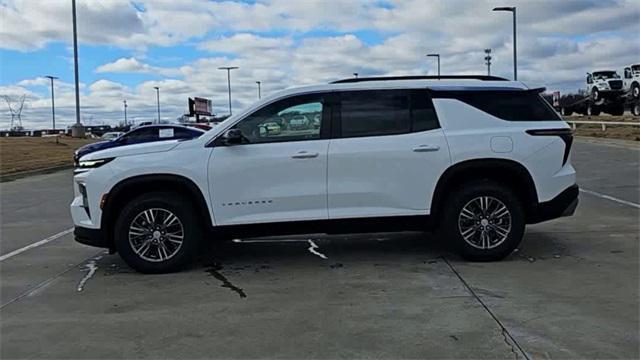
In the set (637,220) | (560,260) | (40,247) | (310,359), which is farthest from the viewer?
(637,220)

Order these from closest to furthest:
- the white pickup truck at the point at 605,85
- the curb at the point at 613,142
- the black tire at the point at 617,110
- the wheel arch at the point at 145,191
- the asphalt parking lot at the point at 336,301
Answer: the asphalt parking lot at the point at 336,301 → the wheel arch at the point at 145,191 → the curb at the point at 613,142 → the white pickup truck at the point at 605,85 → the black tire at the point at 617,110

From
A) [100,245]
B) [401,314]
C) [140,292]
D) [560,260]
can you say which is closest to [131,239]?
[100,245]

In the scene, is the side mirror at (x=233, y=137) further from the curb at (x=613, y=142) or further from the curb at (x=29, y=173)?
the curb at (x=613, y=142)

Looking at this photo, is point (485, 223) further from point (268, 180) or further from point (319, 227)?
point (268, 180)

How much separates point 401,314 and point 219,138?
2.76 metres

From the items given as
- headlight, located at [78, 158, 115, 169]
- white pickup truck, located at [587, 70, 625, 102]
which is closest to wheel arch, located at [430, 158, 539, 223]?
headlight, located at [78, 158, 115, 169]

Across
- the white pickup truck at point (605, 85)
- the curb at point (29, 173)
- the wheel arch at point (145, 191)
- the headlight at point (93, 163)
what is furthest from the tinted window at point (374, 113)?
the white pickup truck at point (605, 85)

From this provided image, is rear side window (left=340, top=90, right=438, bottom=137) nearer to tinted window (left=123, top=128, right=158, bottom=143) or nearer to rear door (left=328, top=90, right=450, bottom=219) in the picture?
rear door (left=328, top=90, right=450, bottom=219)

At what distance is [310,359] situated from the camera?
14.6ft

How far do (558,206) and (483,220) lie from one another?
33.2 inches

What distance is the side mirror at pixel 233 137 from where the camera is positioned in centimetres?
687

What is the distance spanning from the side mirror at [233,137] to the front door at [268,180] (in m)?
0.04

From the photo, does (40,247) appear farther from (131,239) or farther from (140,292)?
(140,292)

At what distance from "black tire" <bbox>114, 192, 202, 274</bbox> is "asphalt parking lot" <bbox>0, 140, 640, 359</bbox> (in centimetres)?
15
